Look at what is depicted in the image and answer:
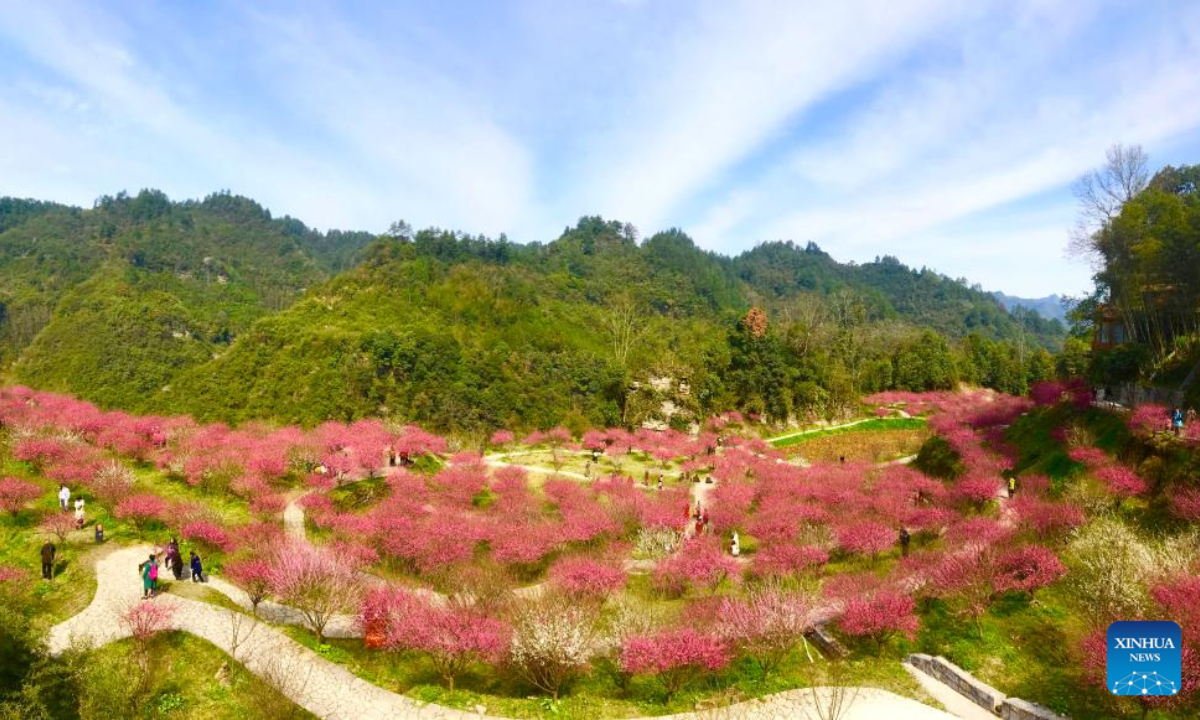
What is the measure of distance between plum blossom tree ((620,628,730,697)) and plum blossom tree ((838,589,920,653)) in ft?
15.6

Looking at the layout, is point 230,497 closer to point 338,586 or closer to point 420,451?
point 420,451

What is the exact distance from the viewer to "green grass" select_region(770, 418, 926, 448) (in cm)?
6631

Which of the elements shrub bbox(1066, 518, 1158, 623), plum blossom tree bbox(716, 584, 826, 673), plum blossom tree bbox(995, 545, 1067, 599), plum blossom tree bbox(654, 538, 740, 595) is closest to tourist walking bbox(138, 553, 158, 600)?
plum blossom tree bbox(654, 538, 740, 595)

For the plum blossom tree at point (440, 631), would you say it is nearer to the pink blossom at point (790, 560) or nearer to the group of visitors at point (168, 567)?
the group of visitors at point (168, 567)

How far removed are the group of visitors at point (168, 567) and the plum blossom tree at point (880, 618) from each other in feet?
78.0

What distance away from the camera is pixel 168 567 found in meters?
23.1

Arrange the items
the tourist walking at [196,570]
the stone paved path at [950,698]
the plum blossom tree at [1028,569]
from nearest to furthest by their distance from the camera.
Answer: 1. the stone paved path at [950,698]
2. the plum blossom tree at [1028,569]
3. the tourist walking at [196,570]

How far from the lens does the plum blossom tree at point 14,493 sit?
85.6 feet

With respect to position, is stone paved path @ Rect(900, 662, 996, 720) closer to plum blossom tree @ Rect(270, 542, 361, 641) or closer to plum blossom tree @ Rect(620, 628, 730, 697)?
plum blossom tree @ Rect(620, 628, 730, 697)

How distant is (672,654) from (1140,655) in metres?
9.87

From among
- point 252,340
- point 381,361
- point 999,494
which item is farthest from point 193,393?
point 999,494

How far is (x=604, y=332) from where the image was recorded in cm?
10794

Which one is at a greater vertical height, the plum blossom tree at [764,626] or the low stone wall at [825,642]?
the plum blossom tree at [764,626]

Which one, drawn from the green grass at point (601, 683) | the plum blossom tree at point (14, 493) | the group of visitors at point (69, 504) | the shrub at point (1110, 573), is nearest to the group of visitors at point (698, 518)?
the green grass at point (601, 683)
